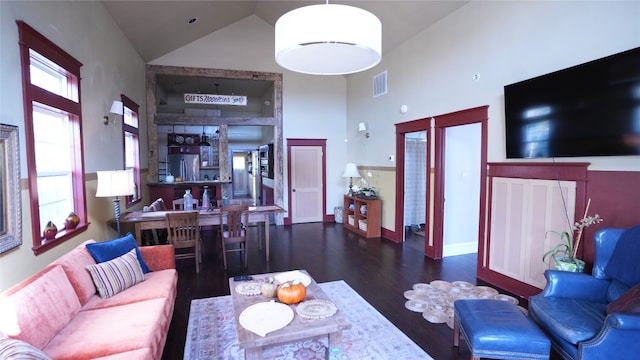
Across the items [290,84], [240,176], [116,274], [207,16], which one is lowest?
[116,274]

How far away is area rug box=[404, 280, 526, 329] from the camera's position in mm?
3066

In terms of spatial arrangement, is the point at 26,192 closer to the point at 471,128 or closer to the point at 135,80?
the point at 135,80

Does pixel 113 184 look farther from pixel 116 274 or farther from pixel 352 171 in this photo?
pixel 352 171

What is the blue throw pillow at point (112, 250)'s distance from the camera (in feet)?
8.93

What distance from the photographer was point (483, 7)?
384cm

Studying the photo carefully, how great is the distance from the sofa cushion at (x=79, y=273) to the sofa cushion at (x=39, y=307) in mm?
86

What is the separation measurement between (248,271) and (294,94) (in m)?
4.54

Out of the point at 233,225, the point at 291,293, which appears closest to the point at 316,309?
the point at 291,293

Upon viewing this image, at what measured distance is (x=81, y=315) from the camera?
221cm

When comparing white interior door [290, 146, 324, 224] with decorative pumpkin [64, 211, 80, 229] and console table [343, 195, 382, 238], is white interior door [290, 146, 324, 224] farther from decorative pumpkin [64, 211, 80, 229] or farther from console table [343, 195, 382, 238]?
decorative pumpkin [64, 211, 80, 229]

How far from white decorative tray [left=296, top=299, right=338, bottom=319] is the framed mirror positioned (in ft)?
6.64

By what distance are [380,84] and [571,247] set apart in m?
4.33

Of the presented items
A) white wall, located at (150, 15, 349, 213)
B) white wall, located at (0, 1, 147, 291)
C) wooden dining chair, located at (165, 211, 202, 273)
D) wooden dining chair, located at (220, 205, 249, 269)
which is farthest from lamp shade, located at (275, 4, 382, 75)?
white wall, located at (150, 15, 349, 213)

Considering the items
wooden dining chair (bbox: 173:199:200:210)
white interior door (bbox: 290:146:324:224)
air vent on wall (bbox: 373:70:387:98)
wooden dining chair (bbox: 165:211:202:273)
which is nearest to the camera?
wooden dining chair (bbox: 165:211:202:273)
